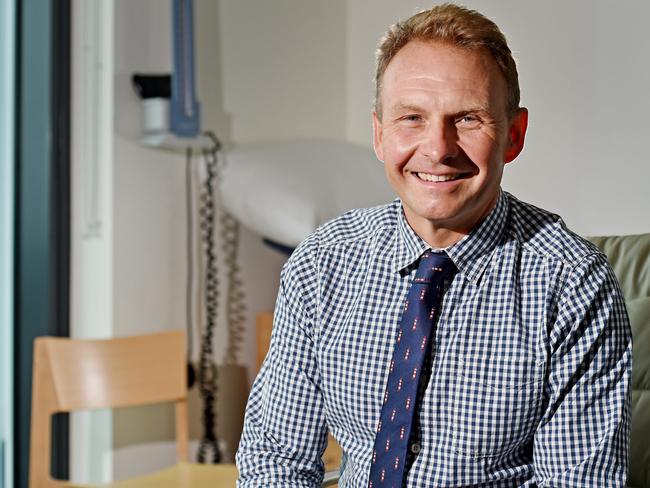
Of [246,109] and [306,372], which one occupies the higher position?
[246,109]

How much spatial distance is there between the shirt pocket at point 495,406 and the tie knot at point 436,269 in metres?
0.12

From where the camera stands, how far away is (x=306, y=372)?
1.31 m

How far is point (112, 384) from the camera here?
7.90 ft

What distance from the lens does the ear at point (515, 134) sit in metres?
1.22

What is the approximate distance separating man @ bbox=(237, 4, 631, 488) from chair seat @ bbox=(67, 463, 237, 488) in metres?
1.04

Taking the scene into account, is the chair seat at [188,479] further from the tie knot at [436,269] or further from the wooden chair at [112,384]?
the tie knot at [436,269]

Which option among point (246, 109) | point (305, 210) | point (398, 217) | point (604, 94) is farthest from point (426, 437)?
point (246, 109)

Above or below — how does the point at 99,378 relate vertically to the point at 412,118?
below

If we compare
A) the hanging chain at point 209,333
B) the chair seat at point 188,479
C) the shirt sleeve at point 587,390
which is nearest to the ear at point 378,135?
the shirt sleeve at point 587,390

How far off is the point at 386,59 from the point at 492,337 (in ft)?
1.31

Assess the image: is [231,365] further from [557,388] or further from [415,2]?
[557,388]

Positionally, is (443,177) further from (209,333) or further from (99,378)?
(209,333)

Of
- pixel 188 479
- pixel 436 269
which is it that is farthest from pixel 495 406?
pixel 188 479

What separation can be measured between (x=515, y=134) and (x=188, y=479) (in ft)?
4.78
